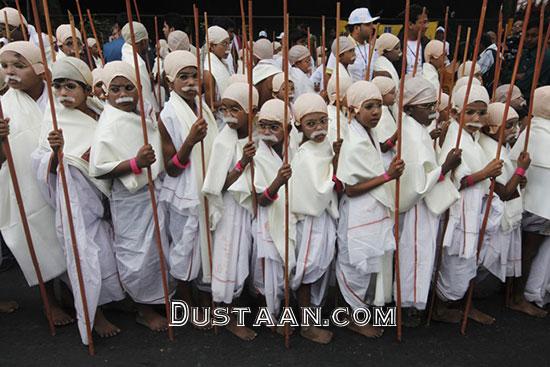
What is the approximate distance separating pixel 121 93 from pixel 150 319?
4.87ft

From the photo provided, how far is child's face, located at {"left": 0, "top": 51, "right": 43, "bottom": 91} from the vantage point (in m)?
3.13

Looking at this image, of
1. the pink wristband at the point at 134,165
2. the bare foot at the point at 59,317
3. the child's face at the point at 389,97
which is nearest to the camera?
the pink wristband at the point at 134,165

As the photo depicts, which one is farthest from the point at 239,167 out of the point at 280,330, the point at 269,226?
the point at 280,330

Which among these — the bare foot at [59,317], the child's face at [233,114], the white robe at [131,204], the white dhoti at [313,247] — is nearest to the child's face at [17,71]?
the white robe at [131,204]

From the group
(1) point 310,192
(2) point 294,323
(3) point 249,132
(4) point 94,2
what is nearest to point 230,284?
(2) point 294,323

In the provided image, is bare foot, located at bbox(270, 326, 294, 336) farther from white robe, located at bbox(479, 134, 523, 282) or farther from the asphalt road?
white robe, located at bbox(479, 134, 523, 282)

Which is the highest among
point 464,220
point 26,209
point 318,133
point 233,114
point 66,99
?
point 66,99

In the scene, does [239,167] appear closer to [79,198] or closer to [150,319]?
[79,198]

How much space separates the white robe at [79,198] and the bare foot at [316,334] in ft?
4.30

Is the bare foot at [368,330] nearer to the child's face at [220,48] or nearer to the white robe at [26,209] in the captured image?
the white robe at [26,209]

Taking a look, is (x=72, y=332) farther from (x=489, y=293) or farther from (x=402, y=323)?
(x=489, y=293)

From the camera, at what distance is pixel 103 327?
324 cm

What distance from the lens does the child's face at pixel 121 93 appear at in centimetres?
298

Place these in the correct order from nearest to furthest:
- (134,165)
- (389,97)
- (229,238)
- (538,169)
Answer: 1. (134,165)
2. (229,238)
3. (538,169)
4. (389,97)
